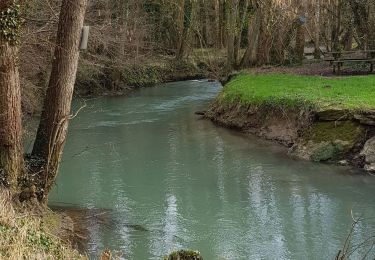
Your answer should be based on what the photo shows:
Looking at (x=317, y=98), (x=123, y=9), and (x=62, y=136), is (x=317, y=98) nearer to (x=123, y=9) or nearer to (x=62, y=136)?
(x=62, y=136)

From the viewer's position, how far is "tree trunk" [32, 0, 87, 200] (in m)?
9.77

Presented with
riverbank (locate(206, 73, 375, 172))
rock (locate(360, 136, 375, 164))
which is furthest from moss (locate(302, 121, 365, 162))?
rock (locate(360, 136, 375, 164))

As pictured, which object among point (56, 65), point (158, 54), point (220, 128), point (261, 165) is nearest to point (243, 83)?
point (220, 128)

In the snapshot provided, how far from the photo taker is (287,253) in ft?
28.8

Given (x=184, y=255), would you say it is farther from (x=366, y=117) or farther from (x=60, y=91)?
(x=366, y=117)

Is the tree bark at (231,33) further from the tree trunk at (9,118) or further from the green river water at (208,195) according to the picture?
the tree trunk at (9,118)

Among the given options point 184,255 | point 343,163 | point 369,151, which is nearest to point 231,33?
point 343,163

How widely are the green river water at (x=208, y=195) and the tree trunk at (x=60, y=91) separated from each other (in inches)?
52.7

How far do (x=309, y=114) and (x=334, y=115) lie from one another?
0.94m

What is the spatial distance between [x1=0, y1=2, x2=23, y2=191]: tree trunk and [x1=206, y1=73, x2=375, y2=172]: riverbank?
8136mm

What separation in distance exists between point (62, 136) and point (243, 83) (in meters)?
13.0

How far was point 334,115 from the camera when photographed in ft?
49.7

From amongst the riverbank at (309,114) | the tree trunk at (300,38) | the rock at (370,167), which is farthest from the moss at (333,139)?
the tree trunk at (300,38)

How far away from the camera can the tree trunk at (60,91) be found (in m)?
9.77
